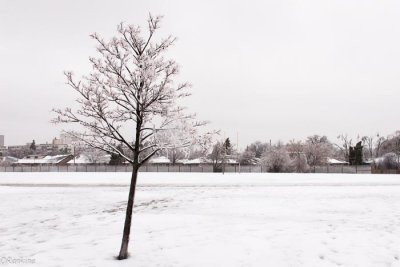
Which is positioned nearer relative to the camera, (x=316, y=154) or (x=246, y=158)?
(x=316, y=154)
